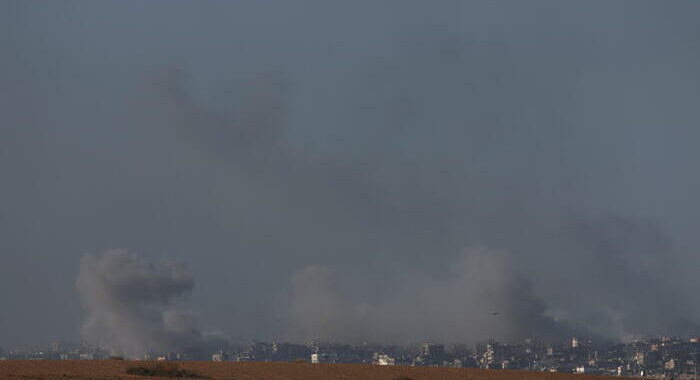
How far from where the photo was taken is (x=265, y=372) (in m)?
67.9

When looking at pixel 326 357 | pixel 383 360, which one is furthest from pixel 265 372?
pixel 326 357

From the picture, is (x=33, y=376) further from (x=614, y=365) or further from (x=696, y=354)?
(x=696, y=354)

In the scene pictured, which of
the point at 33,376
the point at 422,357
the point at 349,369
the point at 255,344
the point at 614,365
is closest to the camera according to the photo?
the point at 33,376

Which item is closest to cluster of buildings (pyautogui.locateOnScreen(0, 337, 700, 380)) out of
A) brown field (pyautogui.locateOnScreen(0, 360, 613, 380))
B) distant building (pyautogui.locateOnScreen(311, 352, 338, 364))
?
distant building (pyautogui.locateOnScreen(311, 352, 338, 364))

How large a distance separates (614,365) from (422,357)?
31.2 m

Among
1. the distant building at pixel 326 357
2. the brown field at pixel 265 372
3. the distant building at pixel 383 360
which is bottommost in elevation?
the brown field at pixel 265 372

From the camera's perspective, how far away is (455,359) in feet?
525

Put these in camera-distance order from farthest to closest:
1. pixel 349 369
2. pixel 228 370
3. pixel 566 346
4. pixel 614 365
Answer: pixel 566 346
pixel 614 365
pixel 349 369
pixel 228 370

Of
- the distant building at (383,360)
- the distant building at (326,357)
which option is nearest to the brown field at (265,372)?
the distant building at (383,360)

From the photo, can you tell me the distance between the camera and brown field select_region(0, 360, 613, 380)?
60.1m

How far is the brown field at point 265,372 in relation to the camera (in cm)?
6014

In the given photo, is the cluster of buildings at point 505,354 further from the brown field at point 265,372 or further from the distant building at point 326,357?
the brown field at point 265,372

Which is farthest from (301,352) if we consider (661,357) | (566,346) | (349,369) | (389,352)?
(349,369)

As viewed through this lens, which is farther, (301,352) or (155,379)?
(301,352)
